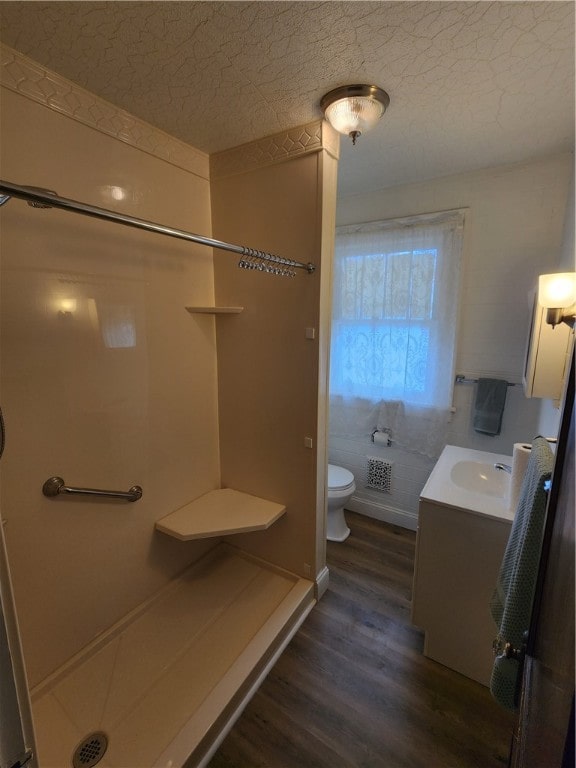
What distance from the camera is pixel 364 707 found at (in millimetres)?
1411

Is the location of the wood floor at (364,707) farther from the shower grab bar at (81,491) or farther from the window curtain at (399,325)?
the window curtain at (399,325)

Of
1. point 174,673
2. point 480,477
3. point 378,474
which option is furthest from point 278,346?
point 174,673

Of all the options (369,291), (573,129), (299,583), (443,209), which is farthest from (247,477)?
(573,129)

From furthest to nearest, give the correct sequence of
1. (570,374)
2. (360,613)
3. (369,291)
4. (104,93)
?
1. (369,291)
2. (360,613)
3. (104,93)
4. (570,374)

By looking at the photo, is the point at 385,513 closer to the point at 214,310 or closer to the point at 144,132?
the point at 214,310

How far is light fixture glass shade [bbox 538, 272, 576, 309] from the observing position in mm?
1262

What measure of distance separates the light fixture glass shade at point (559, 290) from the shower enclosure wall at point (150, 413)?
36.2 inches

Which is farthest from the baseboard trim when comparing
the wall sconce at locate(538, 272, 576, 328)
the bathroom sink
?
the wall sconce at locate(538, 272, 576, 328)

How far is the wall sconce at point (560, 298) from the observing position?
1257 mm

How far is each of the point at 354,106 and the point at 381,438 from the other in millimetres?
2013

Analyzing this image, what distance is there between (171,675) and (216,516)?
27.2 inches

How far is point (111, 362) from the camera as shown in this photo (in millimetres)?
1537

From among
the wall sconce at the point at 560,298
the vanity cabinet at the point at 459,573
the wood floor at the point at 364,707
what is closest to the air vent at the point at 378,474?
the wood floor at the point at 364,707

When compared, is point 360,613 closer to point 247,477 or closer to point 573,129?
point 247,477
